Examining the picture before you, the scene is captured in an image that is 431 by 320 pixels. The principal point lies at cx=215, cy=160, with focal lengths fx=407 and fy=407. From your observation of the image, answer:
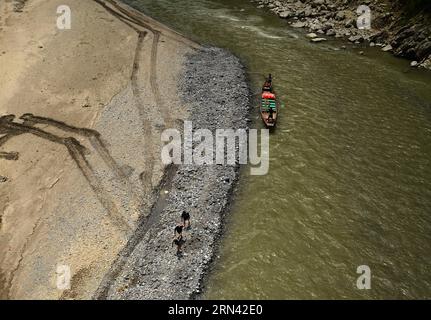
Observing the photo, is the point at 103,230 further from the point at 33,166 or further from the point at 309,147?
the point at 309,147

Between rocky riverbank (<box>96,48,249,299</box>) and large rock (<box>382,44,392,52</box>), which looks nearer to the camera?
rocky riverbank (<box>96,48,249,299</box>)

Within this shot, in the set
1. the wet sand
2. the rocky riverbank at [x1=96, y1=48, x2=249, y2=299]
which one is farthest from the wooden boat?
the wet sand

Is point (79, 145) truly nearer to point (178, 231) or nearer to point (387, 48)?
point (178, 231)

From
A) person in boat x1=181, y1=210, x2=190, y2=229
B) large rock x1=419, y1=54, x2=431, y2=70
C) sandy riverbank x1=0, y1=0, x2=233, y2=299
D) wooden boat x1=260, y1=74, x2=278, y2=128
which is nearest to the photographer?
sandy riverbank x1=0, y1=0, x2=233, y2=299

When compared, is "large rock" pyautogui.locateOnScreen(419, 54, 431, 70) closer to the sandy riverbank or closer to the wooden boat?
the wooden boat

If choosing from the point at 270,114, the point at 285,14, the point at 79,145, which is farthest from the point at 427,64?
the point at 79,145

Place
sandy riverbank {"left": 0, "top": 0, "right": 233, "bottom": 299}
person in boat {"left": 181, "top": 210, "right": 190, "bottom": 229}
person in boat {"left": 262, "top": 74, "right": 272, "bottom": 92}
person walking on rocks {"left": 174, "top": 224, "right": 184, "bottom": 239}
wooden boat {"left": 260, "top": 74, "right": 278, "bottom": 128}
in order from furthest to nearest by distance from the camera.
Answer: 1. person in boat {"left": 262, "top": 74, "right": 272, "bottom": 92}
2. wooden boat {"left": 260, "top": 74, "right": 278, "bottom": 128}
3. person in boat {"left": 181, "top": 210, "right": 190, "bottom": 229}
4. sandy riverbank {"left": 0, "top": 0, "right": 233, "bottom": 299}
5. person walking on rocks {"left": 174, "top": 224, "right": 184, "bottom": 239}

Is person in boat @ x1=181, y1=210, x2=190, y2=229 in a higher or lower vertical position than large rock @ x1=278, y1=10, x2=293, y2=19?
lower

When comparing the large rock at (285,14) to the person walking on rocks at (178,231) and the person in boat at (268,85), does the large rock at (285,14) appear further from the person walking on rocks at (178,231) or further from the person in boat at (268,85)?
the person walking on rocks at (178,231)
